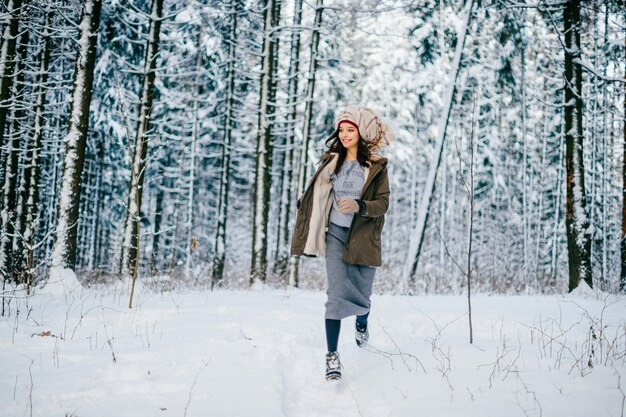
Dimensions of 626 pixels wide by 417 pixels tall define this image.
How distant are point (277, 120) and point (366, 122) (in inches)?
411

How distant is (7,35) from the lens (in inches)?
296

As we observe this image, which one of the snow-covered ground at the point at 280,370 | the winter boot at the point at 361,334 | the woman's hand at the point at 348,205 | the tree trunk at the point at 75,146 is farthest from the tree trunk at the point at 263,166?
the woman's hand at the point at 348,205

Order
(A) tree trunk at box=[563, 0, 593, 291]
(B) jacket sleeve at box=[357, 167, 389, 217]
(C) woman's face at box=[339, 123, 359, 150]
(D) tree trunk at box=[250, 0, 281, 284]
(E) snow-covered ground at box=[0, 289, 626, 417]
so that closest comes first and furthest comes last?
(E) snow-covered ground at box=[0, 289, 626, 417] < (B) jacket sleeve at box=[357, 167, 389, 217] < (C) woman's face at box=[339, 123, 359, 150] < (A) tree trunk at box=[563, 0, 593, 291] < (D) tree trunk at box=[250, 0, 281, 284]

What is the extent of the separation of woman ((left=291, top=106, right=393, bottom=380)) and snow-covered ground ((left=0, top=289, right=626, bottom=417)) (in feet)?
1.53

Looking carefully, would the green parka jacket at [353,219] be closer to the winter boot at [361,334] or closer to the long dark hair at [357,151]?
the long dark hair at [357,151]

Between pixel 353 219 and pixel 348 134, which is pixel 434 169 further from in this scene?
pixel 353 219

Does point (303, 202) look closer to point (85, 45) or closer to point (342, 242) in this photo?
point (342, 242)

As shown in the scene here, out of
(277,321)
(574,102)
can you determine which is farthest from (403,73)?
(277,321)

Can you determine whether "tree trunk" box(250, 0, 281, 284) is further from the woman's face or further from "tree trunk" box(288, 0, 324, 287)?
the woman's face

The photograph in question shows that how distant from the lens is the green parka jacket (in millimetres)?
3213

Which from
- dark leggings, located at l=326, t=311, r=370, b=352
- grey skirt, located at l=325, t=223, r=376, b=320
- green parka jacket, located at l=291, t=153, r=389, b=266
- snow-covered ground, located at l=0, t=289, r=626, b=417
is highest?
green parka jacket, located at l=291, t=153, r=389, b=266

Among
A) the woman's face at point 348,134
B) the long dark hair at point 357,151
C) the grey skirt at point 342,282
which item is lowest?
the grey skirt at point 342,282

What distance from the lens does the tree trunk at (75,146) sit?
22.6 feet

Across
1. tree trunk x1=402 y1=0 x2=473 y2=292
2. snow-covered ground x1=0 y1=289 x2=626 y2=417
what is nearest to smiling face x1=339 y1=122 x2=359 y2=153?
snow-covered ground x1=0 y1=289 x2=626 y2=417
